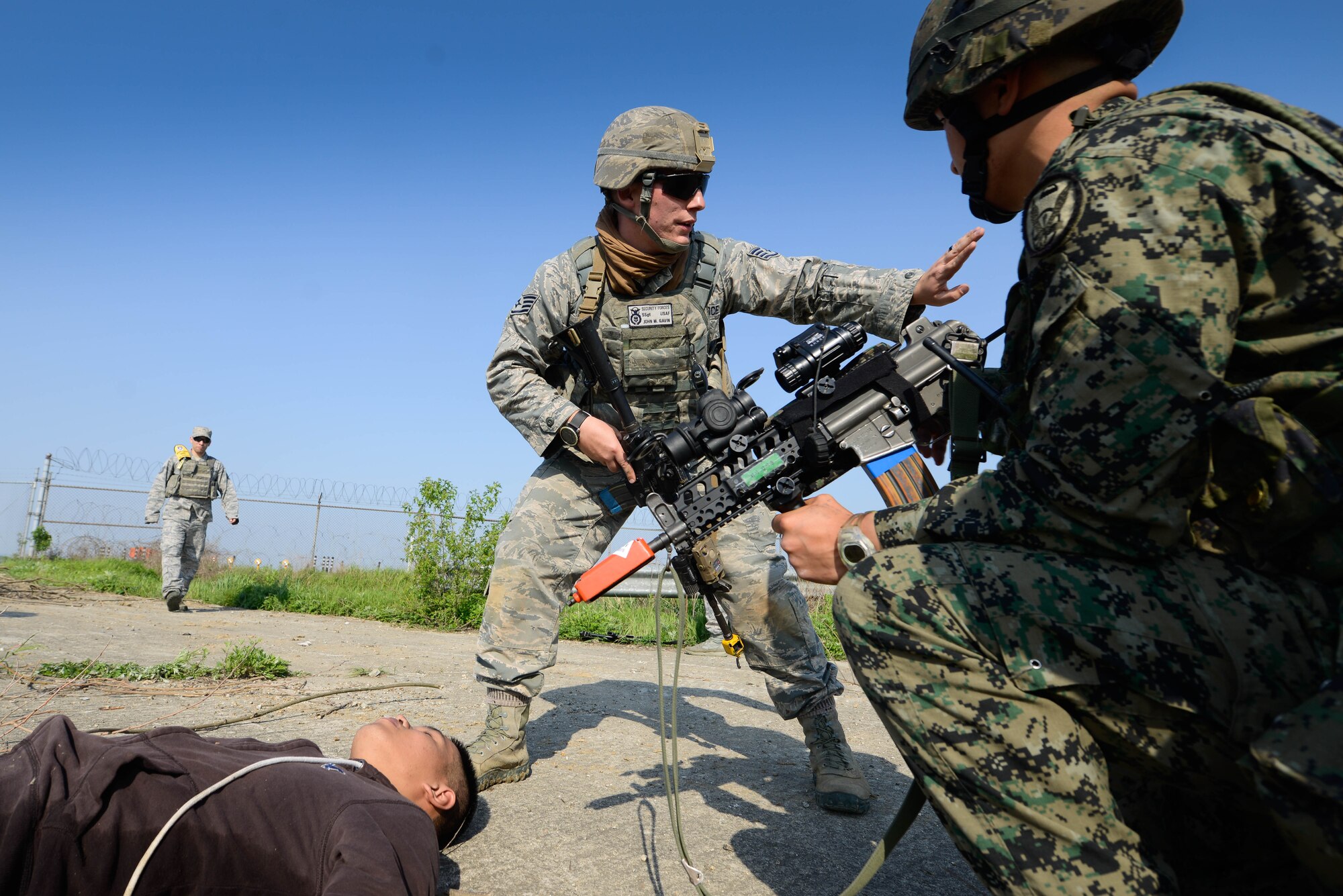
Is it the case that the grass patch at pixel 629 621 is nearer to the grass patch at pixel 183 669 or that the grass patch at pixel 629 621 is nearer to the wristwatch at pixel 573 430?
the grass patch at pixel 183 669

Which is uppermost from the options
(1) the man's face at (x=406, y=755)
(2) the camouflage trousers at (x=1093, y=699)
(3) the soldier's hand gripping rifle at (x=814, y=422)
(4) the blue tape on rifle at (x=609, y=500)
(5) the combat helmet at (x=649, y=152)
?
(5) the combat helmet at (x=649, y=152)

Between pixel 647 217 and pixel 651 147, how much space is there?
32 centimetres

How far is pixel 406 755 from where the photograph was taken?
2.54 m

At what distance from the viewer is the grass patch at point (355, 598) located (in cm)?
877

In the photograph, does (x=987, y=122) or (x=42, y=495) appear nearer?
(x=987, y=122)

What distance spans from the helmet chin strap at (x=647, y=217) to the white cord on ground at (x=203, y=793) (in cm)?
237

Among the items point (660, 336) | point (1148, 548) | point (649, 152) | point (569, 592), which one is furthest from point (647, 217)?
point (1148, 548)

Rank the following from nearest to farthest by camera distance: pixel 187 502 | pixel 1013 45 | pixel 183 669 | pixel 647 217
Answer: pixel 1013 45 < pixel 647 217 < pixel 183 669 < pixel 187 502

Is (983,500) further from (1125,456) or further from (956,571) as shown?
(1125,456)

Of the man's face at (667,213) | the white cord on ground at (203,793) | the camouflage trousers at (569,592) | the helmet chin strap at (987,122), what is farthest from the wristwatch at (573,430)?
the helmet chin strap at (987,122)

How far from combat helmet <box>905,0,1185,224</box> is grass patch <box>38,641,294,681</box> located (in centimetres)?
457

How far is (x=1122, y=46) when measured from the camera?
181 cm

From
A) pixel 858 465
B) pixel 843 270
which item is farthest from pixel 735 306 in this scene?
pixel 858 465

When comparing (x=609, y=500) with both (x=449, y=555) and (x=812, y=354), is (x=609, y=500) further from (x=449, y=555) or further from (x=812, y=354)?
(x=449, y=555)
